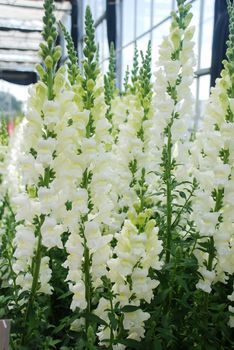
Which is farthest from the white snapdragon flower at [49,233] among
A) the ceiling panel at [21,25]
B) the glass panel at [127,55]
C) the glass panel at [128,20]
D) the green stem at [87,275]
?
the ceiling panel at [21,25]

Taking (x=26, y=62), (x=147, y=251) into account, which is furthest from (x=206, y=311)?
(x=26, y=62)

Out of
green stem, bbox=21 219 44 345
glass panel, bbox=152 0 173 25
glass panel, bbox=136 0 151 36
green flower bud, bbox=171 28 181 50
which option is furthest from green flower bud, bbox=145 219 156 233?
glass panel, bbox=136 0 151 36

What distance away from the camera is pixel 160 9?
619cm

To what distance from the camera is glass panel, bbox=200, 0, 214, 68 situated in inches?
183

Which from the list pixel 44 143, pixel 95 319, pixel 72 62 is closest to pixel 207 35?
pixel 72 62

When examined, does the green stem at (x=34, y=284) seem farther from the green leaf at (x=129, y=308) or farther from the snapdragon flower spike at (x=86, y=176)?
the green leaf at (x=129, y=308)

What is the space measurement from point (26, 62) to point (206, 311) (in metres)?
20.5

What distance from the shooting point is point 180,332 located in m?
1.80

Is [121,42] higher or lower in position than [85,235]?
higher

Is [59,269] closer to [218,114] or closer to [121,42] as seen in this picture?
[218,114]

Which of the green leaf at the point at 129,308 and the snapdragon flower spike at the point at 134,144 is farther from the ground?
the snapdragon flower spike at the point at 134,144

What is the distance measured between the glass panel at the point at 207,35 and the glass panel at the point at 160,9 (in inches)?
42.7

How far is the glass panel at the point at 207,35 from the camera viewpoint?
466cm

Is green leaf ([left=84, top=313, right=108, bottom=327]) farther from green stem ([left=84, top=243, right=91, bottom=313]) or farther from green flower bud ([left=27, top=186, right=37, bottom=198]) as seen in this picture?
green flower bud ([left=27, top=186, right=37, bottom=198])
